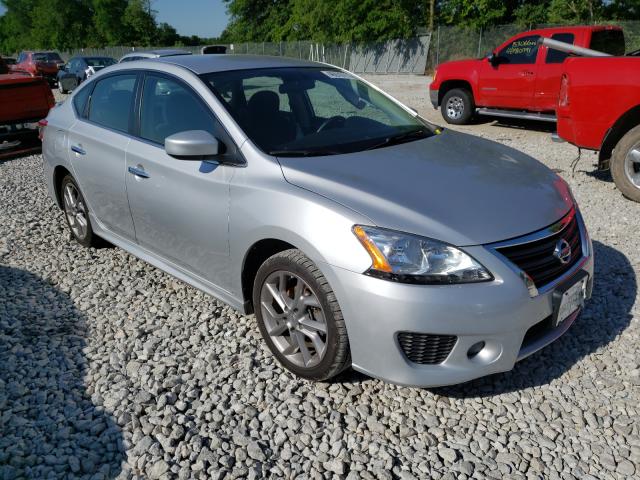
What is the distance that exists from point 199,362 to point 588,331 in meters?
2.43

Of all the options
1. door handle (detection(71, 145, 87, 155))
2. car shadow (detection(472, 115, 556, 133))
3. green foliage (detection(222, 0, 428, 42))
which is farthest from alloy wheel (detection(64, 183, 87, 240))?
green foliage (detection(222, 0, 428, 42))

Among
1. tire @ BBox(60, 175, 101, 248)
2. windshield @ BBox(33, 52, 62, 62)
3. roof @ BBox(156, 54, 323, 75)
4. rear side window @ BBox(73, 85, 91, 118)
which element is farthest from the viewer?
windshield @ BBox(33, 52, 62, 62)

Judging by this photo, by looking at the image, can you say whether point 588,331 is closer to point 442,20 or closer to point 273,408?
point 273,408

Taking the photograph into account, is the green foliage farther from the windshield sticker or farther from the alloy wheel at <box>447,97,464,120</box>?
the windshield sticker

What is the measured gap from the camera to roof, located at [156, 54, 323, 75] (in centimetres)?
359

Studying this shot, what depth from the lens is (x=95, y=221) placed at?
14.9 ft

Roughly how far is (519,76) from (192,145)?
29.1 ft

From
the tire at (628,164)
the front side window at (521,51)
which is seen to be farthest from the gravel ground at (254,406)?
the front side window at (521,51)

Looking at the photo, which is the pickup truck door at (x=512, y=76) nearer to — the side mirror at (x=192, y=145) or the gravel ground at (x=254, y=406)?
the gravel ground at (x=254, y=406)

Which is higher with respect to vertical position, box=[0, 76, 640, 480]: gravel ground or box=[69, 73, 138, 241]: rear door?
box=[69, 73, 138, 241]: rear door

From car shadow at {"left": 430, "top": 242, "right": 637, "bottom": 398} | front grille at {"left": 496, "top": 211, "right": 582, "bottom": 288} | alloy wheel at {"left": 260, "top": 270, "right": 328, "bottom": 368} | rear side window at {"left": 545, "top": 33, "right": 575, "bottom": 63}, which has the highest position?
rear side window at {"left": 545, "top": 33, "right": 575, "bottom": 63}

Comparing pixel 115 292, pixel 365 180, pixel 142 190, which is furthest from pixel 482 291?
pixel 115 292

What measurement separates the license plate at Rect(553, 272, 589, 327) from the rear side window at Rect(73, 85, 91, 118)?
3919 millimetres

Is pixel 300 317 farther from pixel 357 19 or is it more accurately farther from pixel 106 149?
pixel 357 19
